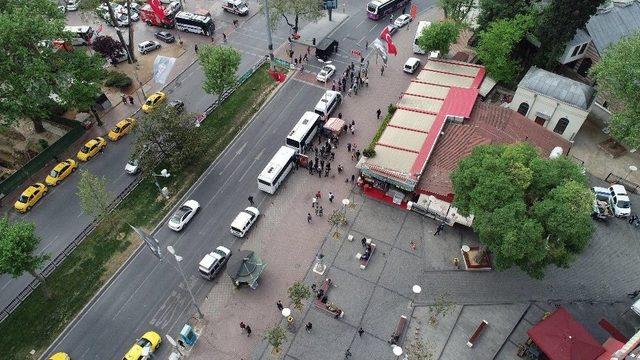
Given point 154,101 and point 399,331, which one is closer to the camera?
point 399,331

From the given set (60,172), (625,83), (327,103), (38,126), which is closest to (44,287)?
(60,172)

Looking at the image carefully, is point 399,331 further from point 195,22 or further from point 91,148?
point 195,22

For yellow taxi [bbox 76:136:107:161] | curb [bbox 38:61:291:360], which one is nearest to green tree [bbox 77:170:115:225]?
curb [bbox 38:61:291:360]

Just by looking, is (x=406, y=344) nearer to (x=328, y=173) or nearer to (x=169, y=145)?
(x=328, y=173)

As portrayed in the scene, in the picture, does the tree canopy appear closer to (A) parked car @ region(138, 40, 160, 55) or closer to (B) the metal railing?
(A) parked car @ region(138, 40, 160, 55)

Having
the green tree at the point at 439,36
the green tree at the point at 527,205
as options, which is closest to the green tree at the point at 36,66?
the green tree at the point at 439,36

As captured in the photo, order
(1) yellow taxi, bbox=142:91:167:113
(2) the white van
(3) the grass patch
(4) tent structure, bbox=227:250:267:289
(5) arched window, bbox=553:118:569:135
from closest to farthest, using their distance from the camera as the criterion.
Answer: (3) the grass patch, (4) tent structure, bbox=227:250:267:289, (5) arched window, bbox=553:118:569:135, (2) the white van, (1) yellow taxi, bbox=142:91:167:113

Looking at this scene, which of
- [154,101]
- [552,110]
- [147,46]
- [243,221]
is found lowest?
[154,101]
